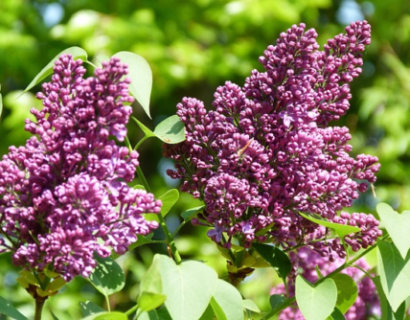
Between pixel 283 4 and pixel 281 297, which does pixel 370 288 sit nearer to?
pixel 281 297

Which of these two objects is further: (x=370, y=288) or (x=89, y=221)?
(x=370, y=288)

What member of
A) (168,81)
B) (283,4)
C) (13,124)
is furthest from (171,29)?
(13,124)

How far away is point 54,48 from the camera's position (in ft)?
14.6

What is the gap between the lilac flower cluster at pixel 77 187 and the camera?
590mm

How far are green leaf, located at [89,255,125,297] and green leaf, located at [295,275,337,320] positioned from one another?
0.58 ft

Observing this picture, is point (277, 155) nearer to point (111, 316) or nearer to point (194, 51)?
point (111, 316)

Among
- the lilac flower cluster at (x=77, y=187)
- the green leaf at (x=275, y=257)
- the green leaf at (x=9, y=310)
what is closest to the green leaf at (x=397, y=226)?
the green leaf at (x=275, y=257)

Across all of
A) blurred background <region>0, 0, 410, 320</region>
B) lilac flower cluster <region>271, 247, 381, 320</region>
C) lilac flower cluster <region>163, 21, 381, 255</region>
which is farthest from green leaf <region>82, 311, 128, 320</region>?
blurred background <region>0, 0, 410, 320</region>

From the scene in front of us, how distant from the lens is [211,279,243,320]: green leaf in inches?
25.3

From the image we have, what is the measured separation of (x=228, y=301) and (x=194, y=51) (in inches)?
144

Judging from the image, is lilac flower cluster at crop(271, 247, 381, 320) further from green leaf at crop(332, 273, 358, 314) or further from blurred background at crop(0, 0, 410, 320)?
blurred background at crop(0, 0, 410, 320)

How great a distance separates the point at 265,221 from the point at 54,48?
3.95m

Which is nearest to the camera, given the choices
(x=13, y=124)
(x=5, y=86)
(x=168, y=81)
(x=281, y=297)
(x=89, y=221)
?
(x=89, y=221)

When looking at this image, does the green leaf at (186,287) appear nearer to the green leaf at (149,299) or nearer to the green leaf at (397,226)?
the green leaf at (149,299)
